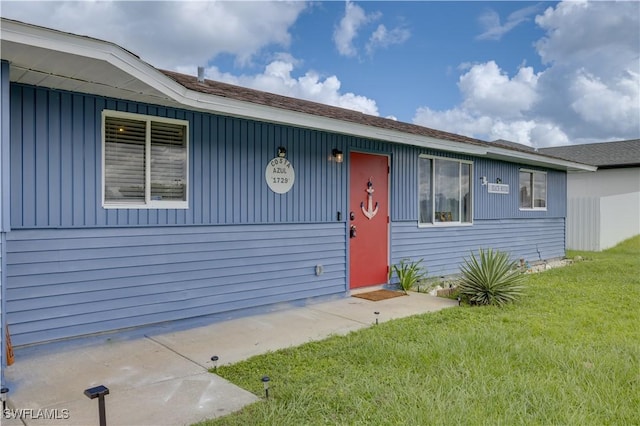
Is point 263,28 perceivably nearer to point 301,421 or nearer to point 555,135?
point 301,421

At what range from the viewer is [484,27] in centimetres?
1210

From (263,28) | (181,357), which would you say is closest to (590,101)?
(263,28)

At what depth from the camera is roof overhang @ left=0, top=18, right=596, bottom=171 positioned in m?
3.14

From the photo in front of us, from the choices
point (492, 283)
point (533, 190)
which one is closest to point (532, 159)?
point (533, 190)

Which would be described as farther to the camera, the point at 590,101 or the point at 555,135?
the point at 555,135

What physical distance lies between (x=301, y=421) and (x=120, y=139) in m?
3.38

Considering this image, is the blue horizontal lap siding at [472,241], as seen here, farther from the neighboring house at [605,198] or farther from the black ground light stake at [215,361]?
the black ground light stake at [215,361]

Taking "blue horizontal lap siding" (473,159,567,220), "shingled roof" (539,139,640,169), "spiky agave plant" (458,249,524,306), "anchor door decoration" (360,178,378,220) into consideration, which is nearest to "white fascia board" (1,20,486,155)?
"anchor door decoration" (360,178,378,220)

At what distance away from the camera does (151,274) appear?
4.77m

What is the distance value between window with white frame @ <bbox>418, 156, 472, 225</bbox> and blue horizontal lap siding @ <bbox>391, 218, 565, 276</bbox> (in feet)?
0.76

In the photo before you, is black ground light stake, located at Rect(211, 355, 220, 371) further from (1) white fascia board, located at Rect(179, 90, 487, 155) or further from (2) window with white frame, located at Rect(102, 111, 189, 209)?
(1) white fascia board, located at Rect(179, 90, 487, 155)

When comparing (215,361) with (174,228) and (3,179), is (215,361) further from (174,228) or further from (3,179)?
(3,179)

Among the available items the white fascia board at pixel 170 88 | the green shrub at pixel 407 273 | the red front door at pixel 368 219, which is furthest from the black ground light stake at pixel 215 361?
the green shrub at pixel 407 273

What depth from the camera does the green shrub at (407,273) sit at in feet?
24.2
